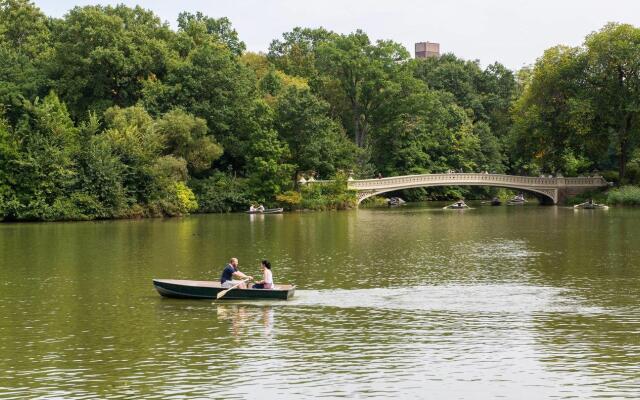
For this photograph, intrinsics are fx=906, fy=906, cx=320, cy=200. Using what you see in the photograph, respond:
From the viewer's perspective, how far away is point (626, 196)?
8112 centimetres

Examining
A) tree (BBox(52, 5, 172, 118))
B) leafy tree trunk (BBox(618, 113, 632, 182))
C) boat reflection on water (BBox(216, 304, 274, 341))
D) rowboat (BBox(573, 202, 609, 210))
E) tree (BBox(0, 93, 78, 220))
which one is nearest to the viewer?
boat reflection on water (BBox(216, 304, 274, 341))

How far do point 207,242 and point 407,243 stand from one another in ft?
33.9

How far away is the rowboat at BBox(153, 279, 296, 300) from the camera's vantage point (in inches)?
1072

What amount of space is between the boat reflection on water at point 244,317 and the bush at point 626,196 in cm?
6166

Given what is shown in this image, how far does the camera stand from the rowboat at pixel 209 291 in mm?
27219

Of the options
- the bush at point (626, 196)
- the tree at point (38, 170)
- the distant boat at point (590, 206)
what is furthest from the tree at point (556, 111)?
the tree at point (38, 170)

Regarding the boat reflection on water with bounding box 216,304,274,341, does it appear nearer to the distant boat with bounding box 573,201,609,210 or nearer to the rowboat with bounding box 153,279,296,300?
the rowboat with bounding box 153,279,296,300

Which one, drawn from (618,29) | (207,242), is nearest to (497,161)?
(618,29)

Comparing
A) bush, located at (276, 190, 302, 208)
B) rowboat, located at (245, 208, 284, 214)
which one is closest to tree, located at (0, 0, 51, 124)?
rowboat, located at (245, 208, 284, 214)

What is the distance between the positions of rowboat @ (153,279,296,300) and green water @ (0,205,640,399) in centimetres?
30

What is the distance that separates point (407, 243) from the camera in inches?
1823

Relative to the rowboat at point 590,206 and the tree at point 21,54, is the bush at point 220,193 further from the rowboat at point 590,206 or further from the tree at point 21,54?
the rowboat at point 590,206

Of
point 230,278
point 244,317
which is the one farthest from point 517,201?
point 244,317

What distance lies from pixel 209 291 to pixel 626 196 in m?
61.9
